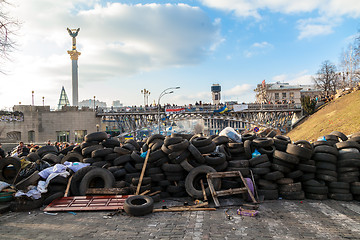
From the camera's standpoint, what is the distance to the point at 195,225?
581 cm

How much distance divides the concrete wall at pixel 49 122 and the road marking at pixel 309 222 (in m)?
40.5

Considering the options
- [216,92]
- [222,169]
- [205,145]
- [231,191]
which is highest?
[216,92]

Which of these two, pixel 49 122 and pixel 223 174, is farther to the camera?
pixel 49 122

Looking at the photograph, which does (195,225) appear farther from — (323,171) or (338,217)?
(323,171)

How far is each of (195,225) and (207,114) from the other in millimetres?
40853

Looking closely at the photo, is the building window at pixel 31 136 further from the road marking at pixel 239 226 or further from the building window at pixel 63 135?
the road marking at pixel 239 226

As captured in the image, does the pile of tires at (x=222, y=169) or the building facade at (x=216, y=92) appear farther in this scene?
the building facade at (x=216, y=92)

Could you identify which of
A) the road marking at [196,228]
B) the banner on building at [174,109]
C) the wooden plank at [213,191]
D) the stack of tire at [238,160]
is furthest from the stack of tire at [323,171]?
the banner on building at [174,109]

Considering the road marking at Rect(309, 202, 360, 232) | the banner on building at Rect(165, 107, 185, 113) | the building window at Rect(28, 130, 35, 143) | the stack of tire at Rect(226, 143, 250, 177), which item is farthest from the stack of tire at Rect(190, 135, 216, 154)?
the building window at Rect(28, 130, 35, 143)

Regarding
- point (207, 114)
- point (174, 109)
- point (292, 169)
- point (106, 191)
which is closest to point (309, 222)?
point (292, 169)

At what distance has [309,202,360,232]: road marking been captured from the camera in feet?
18.6

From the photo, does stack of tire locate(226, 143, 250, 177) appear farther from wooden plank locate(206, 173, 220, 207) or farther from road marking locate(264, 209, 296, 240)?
road marking locate(264, 209, 296, 240)

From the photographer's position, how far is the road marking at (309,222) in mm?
5234

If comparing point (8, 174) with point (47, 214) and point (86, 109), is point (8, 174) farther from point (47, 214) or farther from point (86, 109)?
point (86, 109)
